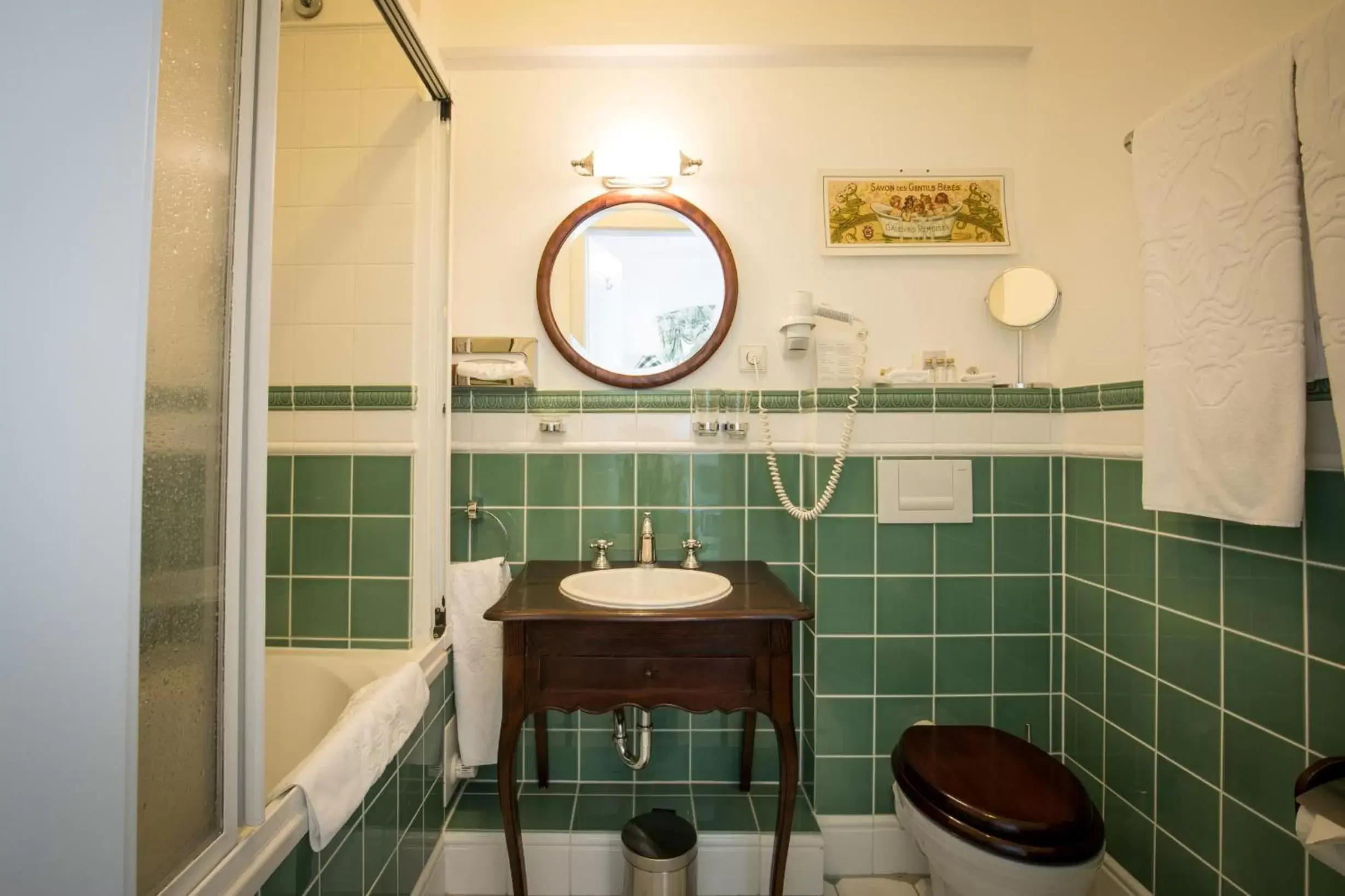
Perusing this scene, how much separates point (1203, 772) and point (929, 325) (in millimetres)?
1205

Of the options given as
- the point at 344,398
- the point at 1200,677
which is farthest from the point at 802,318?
the point at 344,398

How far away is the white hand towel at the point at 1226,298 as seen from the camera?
88cm

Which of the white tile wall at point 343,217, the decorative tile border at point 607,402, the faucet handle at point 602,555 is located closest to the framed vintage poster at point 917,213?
the decorative tile border at point 607,402

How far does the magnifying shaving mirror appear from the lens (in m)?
1.54

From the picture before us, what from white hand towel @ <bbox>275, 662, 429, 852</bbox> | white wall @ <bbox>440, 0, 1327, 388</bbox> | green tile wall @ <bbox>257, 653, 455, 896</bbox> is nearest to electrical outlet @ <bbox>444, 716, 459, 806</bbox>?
green tile wall @ <bbox>257, 653, 455, 896</bbox>

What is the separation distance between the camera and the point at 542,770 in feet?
5.11

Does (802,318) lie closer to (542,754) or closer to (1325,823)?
(1325,823)

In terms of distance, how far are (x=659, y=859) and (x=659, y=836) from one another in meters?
0.06

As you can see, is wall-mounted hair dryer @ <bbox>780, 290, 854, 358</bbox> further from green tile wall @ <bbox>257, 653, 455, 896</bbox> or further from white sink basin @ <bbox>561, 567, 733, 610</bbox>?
green tile wall @ <bbox>257, 653, 455, 896</bbox>

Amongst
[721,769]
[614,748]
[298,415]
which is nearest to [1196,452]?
[721,769]

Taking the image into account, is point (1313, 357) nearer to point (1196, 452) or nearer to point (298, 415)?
point (1196, 452)

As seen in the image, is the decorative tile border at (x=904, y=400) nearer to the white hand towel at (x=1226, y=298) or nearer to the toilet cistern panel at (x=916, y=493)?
the toilet cistern panel at (x=916, y=493)

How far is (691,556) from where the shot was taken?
154 cm

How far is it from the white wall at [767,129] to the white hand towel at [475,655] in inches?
23.8
